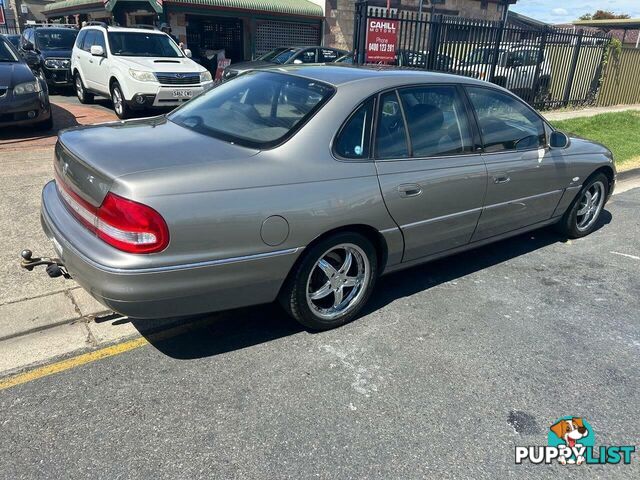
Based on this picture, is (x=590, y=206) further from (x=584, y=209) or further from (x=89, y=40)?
(x=89, y=40)

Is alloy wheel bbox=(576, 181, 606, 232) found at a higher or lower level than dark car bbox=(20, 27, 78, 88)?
lower

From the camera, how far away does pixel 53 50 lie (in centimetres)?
1380

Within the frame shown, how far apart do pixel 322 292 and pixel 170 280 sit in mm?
1062

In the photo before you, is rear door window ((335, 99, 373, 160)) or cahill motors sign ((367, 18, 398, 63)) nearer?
rear door window ((335, 99, 373, 160))

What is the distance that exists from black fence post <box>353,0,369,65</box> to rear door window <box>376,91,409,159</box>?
321 inches

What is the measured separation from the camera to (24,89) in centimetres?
748

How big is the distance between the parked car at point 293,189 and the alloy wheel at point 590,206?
3.60 feet

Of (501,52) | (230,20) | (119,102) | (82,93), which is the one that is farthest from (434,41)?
(230,20)

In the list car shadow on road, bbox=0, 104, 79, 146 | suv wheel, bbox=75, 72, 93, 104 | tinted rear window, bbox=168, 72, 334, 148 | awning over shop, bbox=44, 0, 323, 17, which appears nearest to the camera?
tinted rear window, bbox=168, 72, 334, 148

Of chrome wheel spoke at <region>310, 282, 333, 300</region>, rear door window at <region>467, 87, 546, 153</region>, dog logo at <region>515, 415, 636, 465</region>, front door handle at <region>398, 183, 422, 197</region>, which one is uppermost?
rear door window at <region>467, 87, 546, 153</region>

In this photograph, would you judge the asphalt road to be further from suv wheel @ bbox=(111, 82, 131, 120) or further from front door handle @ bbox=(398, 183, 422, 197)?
suv wheel @ bbox=(111, 82, 131, 120)

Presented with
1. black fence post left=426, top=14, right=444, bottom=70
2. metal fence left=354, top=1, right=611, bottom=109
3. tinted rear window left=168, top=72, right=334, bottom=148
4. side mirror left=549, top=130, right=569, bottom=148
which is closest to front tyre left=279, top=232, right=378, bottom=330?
tinted rear window left=168, top=72, right=334, bottom=148

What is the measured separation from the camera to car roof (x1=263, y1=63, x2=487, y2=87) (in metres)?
3.51

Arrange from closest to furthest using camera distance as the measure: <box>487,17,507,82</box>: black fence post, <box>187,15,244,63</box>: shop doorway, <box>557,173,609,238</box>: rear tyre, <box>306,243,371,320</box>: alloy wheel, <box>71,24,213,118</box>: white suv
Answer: <box>306,243,371,320</box>: alloy wheel → <box>557,173,609,238</box>: rear tyre → <box>71,24,213,118</box>: white suv → <box>487,17,507,82</box>: black fence post → <box>187,15,244,63</box>: shop doorway
